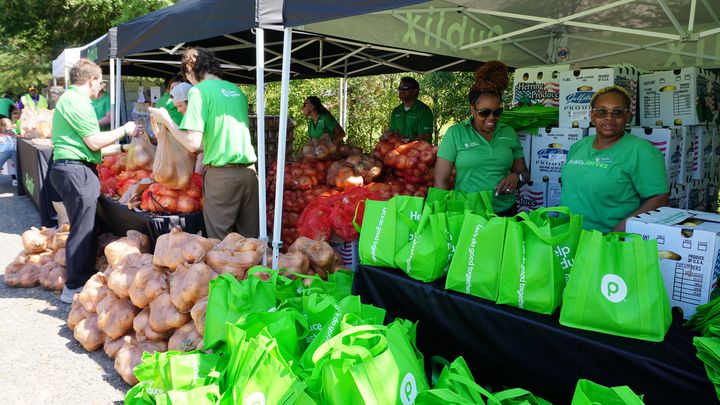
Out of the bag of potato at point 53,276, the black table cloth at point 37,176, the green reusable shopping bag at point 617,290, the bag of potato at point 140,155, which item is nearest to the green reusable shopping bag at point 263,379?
the green reusable shopping bag at point 617,290

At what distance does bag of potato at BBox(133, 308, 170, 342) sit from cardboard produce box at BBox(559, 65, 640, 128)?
316cm

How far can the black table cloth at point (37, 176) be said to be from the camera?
624 centimetres

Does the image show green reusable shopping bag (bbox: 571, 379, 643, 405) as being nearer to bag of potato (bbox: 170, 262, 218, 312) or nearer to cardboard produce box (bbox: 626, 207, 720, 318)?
cardboard produce box (bbox: 626, 207, 720, 318)

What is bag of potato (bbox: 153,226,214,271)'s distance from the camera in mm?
3221

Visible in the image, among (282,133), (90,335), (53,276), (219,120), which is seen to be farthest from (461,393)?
(53,276)

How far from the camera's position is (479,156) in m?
3.26

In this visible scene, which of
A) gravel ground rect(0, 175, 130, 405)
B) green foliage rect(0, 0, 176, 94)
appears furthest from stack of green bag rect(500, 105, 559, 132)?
green foliage rect(0, 0, 176, 94)

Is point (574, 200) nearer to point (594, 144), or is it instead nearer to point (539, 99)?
point (594, 144)

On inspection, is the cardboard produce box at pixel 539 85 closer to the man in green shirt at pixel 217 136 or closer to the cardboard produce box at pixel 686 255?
the cardboard produce box at pixel 686 255

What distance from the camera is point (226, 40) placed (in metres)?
6.58

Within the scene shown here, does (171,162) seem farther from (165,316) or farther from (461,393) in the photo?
(461,393)

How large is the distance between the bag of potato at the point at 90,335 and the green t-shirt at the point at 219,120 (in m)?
A: 1.44

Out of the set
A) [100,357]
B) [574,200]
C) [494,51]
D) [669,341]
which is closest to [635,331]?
[669,341]

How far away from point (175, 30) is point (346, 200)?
210cm
